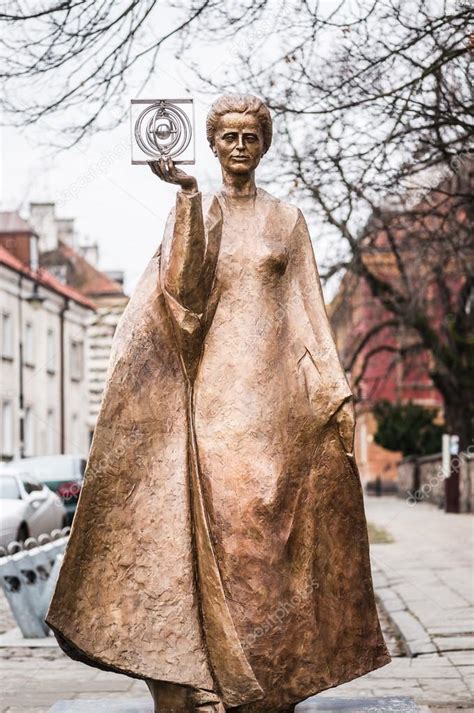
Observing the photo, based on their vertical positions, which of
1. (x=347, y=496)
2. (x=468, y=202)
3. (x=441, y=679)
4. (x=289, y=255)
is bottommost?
(x=441, y=679)

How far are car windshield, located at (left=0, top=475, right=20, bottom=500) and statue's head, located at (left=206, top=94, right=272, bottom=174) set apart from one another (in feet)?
46.5

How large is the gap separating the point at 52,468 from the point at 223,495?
20540 millimetres

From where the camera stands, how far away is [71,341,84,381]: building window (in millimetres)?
47281

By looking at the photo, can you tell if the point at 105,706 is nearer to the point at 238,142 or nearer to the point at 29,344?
the point at 238,142

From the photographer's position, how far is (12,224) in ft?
144

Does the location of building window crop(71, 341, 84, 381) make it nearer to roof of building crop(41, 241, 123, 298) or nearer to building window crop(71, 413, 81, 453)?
building window crop(71, 413, 81, 453)

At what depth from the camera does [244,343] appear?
5.01 meters

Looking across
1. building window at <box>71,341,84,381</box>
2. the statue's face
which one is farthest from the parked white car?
building window at <box>71,341,84,381</box>

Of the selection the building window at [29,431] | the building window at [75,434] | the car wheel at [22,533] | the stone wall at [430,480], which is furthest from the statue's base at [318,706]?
the building window at [75,434]

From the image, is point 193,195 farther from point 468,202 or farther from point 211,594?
point 468,202

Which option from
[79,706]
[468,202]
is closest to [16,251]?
[468,202]

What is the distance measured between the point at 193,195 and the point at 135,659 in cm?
170

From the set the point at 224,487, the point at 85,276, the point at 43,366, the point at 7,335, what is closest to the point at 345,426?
the point at 224,487

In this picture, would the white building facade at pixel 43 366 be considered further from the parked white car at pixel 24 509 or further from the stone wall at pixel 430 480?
the parked white car at pixel 24 509
